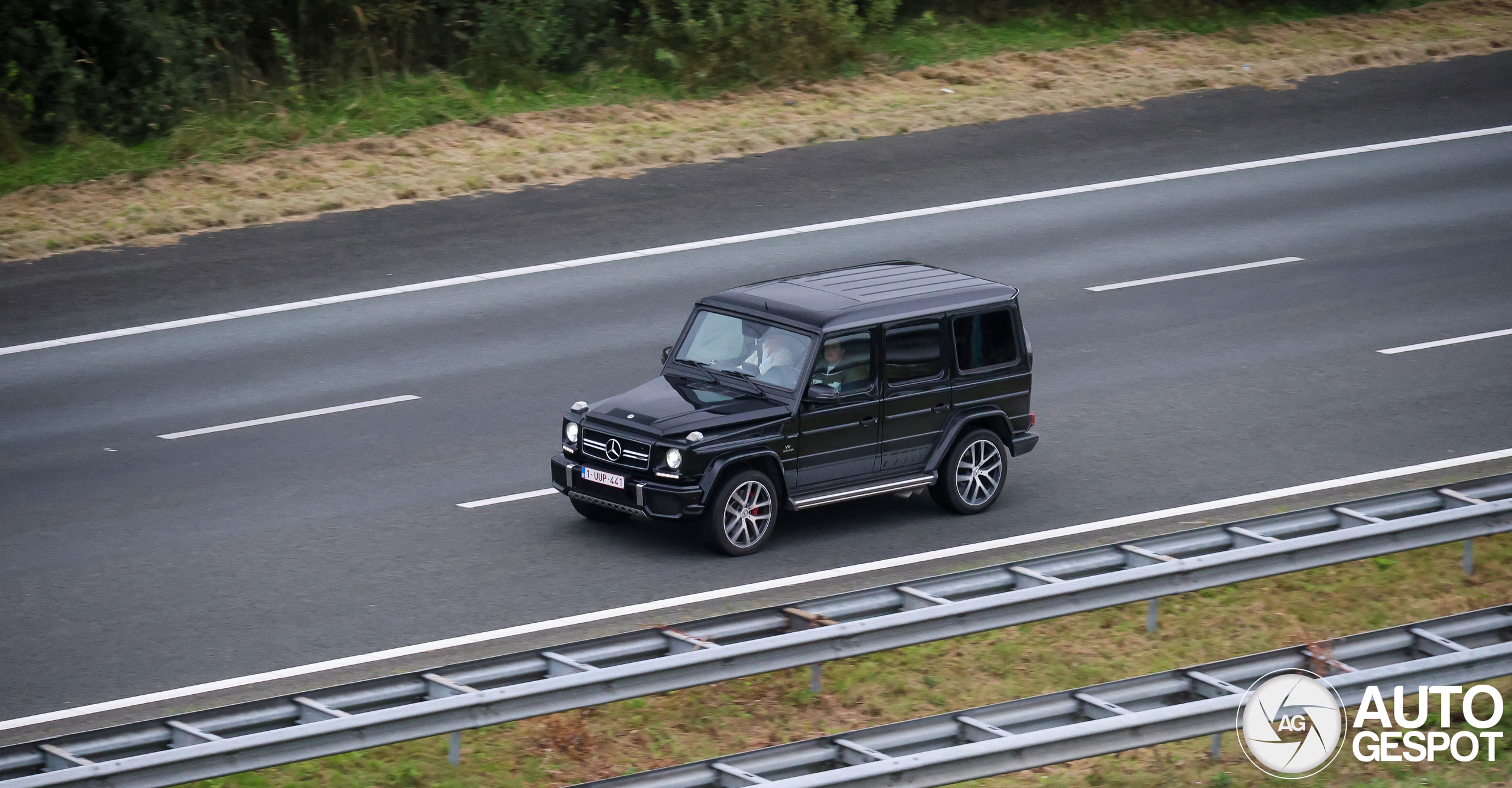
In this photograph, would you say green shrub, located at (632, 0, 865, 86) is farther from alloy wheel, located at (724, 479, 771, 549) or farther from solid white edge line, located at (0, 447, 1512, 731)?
alloy wheel, located at (724, 479, 771, 549)

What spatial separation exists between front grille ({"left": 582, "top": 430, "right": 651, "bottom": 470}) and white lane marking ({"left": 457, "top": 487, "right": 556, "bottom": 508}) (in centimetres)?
78

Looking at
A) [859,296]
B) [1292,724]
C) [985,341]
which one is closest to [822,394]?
[859,296]

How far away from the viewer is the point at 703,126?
2286 cm

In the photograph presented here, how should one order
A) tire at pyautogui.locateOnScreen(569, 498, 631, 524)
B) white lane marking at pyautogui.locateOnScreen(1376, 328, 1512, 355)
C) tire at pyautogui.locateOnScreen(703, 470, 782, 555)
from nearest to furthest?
tire at pyautogui.locateOnScreen(703, 470, 782, 555)
tire at pyautogui.locateOnScreen(569, 498, 631, 524)
white lane marking at pyautogui.locateOnScreen(1376, 328, 1512, 355)

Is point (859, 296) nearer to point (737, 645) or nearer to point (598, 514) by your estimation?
point (598, 514)

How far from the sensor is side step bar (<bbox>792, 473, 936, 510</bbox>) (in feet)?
40.7

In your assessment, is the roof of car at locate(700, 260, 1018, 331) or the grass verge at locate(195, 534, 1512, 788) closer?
the grass verge at locate(195, 534, 1512, 788)

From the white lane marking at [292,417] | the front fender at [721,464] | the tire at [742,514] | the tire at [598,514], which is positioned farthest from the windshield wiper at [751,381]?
the white lane marking at [292,417]

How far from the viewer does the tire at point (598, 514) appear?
41.9ft

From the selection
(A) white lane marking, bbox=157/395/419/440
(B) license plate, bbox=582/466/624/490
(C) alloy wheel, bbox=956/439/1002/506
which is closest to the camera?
(B) license plate, bbox=582/466/624/490

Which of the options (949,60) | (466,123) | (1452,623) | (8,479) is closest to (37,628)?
(8,479)

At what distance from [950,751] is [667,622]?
309 centimetres

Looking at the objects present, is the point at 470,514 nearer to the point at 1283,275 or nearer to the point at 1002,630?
the point at 1002,630

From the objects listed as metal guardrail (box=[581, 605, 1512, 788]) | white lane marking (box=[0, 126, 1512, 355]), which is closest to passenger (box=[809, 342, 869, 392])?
metal guardrail (box=[581, 605, 1512, 788])
